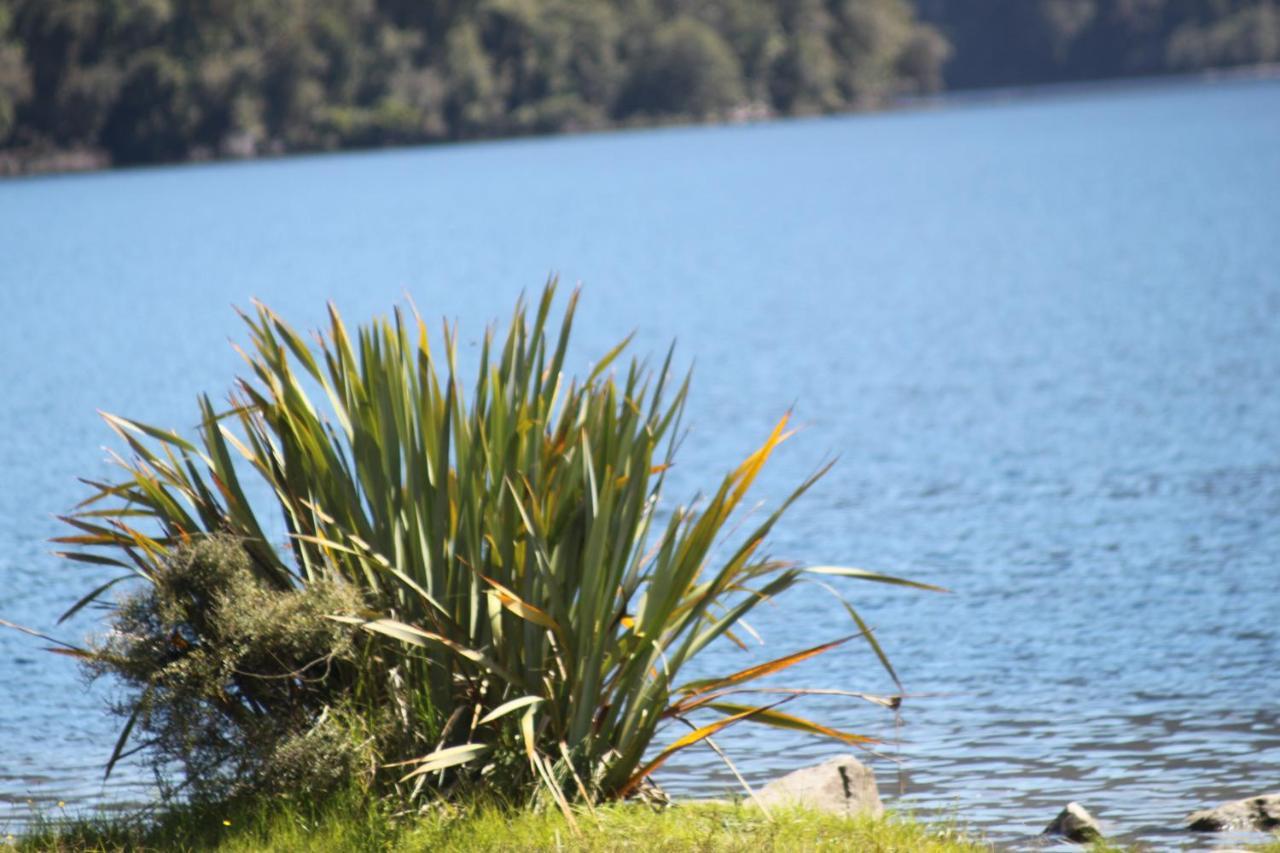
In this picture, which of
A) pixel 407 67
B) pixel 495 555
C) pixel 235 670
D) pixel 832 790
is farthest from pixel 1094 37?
pixel 235 670

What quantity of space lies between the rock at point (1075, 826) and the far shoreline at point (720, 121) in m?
84.5

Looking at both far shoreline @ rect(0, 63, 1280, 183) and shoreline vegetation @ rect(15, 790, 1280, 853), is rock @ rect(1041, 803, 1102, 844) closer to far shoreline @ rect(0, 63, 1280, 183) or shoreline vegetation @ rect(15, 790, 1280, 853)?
shoreline vegetation @ rect(15, 790, 1280, 853)

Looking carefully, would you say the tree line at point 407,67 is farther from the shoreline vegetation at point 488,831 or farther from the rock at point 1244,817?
the rock at point 1244,817

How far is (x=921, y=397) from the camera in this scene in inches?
788

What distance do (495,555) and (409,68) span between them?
100 m

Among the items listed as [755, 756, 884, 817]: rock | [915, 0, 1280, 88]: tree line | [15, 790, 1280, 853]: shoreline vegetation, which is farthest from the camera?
[915, 0, 1280, 88]: tree line

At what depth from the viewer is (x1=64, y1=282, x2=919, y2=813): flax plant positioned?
600 cm

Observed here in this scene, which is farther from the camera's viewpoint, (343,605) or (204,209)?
(204,209)

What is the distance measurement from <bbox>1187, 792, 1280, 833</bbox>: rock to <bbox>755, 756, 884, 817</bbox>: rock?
1.18m

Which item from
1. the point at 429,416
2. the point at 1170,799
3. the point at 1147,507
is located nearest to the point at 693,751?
the point at 1170,799

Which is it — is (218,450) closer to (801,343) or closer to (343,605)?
(343,605)

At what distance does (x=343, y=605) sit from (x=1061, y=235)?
3512 centimetres

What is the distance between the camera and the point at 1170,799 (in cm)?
740

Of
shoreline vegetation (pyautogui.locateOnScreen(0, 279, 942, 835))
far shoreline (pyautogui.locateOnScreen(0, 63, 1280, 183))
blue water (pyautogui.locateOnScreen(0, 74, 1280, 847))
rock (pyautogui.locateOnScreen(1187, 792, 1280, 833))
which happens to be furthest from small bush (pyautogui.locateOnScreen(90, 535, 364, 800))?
far shoreline (pyautogui.locateOnScreen(0, 63, 1280, 183))
